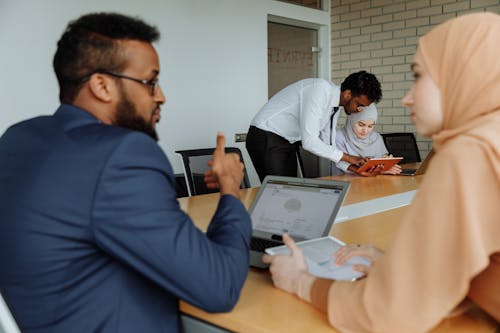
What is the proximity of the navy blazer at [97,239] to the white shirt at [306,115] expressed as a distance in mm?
2216

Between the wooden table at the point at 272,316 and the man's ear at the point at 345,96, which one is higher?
the man's ear at the point at 345,96

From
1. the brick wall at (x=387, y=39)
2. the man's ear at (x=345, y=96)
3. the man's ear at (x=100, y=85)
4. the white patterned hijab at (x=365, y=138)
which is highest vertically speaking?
the brick wall at (x=387, y=39)

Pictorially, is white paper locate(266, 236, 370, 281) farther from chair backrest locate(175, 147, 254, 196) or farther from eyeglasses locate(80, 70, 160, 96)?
chair backrest locate(175, 147, 254, 196)

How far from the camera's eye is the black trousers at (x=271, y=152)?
3.33 m

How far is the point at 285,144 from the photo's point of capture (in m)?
3.38

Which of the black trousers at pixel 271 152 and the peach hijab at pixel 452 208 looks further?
the black trousers at pixel 271 152

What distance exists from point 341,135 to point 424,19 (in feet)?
6.64

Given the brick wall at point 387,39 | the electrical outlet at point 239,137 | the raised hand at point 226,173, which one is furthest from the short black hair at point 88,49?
the brick wall at point 387,39

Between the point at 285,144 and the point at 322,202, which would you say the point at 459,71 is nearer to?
the point at 322,202

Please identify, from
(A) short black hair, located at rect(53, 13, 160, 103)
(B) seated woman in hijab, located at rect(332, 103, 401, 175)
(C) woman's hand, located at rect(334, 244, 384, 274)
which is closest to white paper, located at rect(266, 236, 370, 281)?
(C) woman's hand, located at rect(334, 244, 384, 274)

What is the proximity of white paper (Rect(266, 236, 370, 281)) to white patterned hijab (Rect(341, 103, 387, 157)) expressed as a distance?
253 centimetres

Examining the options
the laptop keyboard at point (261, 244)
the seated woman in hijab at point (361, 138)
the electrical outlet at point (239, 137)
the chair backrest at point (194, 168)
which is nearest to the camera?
the laptop keyboard at point (261, 244)

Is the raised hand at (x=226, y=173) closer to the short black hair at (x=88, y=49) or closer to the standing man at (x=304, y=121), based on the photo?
the short black hair at (x=88, y=49)

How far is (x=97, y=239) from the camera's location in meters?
0.92
